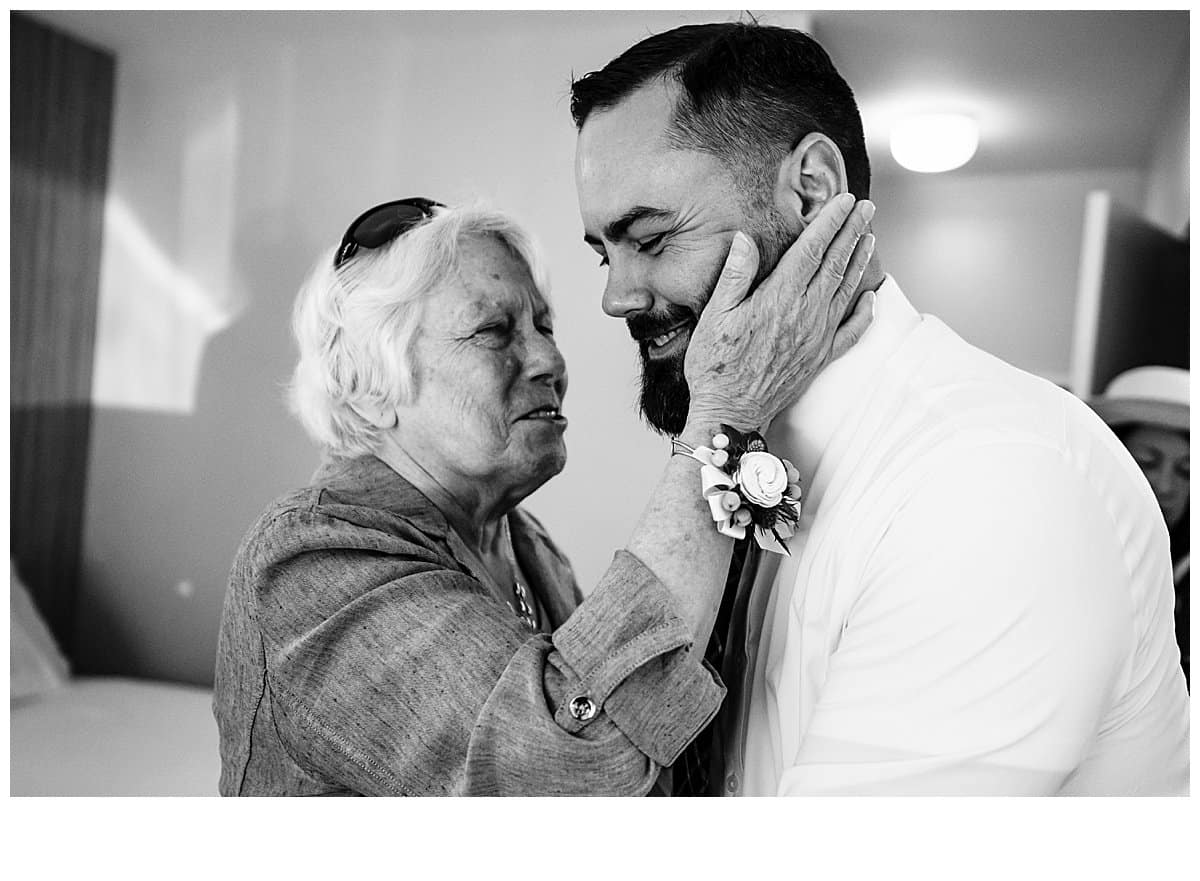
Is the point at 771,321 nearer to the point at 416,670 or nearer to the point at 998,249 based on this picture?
the point at 416,670

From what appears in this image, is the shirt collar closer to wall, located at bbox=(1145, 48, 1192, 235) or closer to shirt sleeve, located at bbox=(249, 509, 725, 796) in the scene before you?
shirt sleeve, located at bbox=(249, 509, 725, 796)

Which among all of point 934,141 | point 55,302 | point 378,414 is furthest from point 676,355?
point 55,302

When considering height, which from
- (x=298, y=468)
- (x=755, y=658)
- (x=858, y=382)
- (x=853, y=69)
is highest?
(x=853, y=69)

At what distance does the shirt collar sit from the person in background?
2.51ft

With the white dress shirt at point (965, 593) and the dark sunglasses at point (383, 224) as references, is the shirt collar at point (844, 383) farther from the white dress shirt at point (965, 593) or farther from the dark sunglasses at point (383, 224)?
the dark sunglasses at point (383, 224)

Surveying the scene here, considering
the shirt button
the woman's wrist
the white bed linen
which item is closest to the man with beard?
the woman's wrist

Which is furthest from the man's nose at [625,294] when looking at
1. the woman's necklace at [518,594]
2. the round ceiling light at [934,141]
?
the round ceiling light at [934,141]

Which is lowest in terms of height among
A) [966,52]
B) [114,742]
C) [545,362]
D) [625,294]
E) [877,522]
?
[114,742]

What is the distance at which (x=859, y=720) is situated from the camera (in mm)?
1189

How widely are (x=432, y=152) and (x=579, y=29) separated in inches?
12.1

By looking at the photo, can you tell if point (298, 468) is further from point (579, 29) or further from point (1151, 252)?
point (1151, 252)

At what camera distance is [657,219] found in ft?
4.54

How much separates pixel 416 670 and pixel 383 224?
0.68 meters
